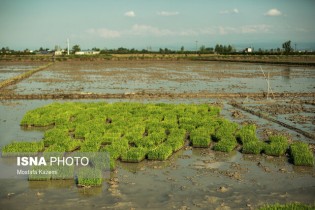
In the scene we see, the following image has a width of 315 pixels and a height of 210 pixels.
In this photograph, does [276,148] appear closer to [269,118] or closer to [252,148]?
[252,148]

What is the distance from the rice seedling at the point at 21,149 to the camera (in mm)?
8500

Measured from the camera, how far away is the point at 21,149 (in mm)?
8633

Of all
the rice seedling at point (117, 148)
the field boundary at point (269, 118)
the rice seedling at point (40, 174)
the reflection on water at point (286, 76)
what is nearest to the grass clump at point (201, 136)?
the rice seedling at point (117, 148)

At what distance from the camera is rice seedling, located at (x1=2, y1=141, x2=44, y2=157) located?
8500 millimetres

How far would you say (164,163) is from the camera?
8.03 m

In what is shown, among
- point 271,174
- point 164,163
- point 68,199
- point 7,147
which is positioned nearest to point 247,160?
point 271,174

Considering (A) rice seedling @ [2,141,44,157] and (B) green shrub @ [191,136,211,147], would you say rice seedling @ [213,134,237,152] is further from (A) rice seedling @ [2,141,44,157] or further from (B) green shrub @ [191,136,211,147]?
(A) rice seedling @ [2,141,44,157]

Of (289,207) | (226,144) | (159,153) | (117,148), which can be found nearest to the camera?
(289,207)

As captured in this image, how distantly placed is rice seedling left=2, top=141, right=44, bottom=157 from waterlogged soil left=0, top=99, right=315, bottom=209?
1.58m

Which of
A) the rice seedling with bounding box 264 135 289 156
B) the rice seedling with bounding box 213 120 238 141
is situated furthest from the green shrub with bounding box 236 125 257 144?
the rice seedling with bounding box 264 135 289 156

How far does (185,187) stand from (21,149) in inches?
177

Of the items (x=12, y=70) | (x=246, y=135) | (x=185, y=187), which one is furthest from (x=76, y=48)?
(x=185, y=187)

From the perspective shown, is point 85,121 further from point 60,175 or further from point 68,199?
point 68,199

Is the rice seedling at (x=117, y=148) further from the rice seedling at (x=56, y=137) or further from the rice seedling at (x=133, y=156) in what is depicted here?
the rice seedling at (x=56, y=137)
